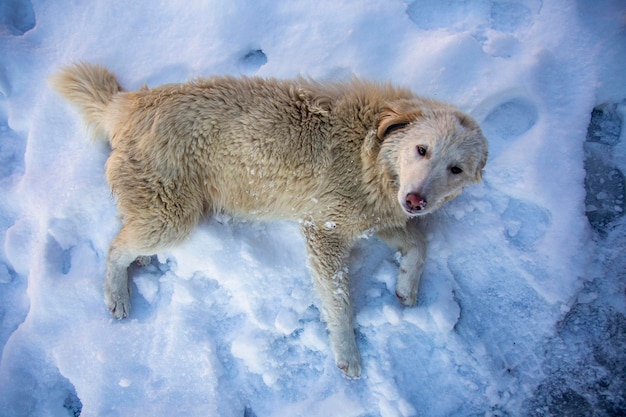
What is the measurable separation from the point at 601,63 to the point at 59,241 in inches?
211

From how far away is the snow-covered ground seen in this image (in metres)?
3.29

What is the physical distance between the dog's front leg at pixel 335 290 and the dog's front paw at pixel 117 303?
1.73 metres

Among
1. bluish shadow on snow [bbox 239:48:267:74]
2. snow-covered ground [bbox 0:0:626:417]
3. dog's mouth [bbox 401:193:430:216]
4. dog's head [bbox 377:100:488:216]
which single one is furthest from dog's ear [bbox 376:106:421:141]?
bluish shadow on snow [bbox 239:48:267:74]

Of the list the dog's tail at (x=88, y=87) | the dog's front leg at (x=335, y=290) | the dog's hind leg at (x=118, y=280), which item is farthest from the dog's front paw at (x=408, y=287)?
the dog's tail at (x=88, y=87)

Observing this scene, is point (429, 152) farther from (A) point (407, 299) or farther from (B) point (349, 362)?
(B) point (349, 362)

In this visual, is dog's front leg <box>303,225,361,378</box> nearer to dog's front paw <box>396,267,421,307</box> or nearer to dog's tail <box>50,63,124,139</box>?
dog's front paw <box>396,267,421,307</box>

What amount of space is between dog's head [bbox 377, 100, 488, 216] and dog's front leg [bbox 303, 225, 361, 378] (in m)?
0.79

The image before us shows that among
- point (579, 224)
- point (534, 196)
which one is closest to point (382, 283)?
point (534, 196)

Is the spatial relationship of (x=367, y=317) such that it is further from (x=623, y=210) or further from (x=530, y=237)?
(x=623, y=210)

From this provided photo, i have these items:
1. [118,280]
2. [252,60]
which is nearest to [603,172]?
[252,60]

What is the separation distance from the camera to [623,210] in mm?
3514

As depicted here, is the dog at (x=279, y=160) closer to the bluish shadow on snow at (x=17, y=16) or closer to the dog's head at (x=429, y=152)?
the dog's head at (x=429, y=152)

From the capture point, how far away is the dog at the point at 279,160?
124 inches

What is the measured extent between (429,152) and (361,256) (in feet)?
4.13
